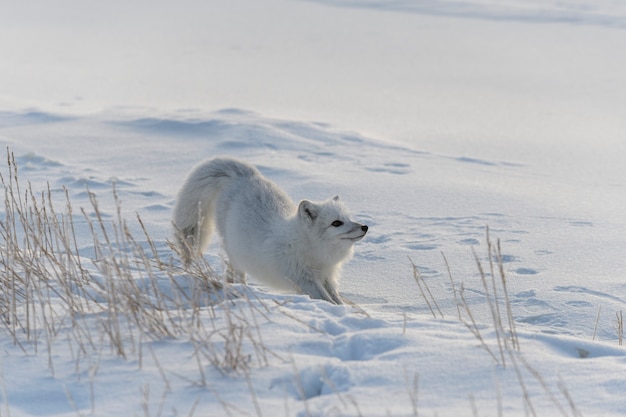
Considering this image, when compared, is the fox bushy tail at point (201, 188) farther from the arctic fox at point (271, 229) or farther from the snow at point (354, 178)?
the snow at point (354, 178)

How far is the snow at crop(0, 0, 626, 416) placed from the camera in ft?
12.1

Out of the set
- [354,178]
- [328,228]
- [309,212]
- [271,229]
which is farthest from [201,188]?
[354,178]

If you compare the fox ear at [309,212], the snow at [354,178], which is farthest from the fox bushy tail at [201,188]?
the fox ear at [309,212]

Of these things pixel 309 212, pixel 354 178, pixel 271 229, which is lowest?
pixel 354 178

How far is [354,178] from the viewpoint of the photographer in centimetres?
916

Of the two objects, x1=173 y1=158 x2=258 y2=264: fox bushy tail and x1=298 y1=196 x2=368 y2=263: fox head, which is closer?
x1=298 y1=196 x2=368 y2=263: fox head

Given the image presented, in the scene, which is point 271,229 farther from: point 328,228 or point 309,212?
point 328,228

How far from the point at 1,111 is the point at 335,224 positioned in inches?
288

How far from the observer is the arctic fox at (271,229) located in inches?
239

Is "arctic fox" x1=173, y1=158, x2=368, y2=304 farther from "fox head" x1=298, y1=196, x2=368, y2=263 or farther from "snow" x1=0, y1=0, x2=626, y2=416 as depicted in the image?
"snow" x1=0, y1=0, x2=626, y2=416

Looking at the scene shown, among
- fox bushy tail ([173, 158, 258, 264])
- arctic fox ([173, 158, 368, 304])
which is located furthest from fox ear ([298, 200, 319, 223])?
fox bushy tail ([173, 158, 258, 264])

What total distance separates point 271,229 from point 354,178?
3.07 m

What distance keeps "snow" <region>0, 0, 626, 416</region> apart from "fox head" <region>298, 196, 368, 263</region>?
Answer: 44 cm

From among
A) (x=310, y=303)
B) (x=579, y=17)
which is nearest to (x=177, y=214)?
(x=310, y=303)
